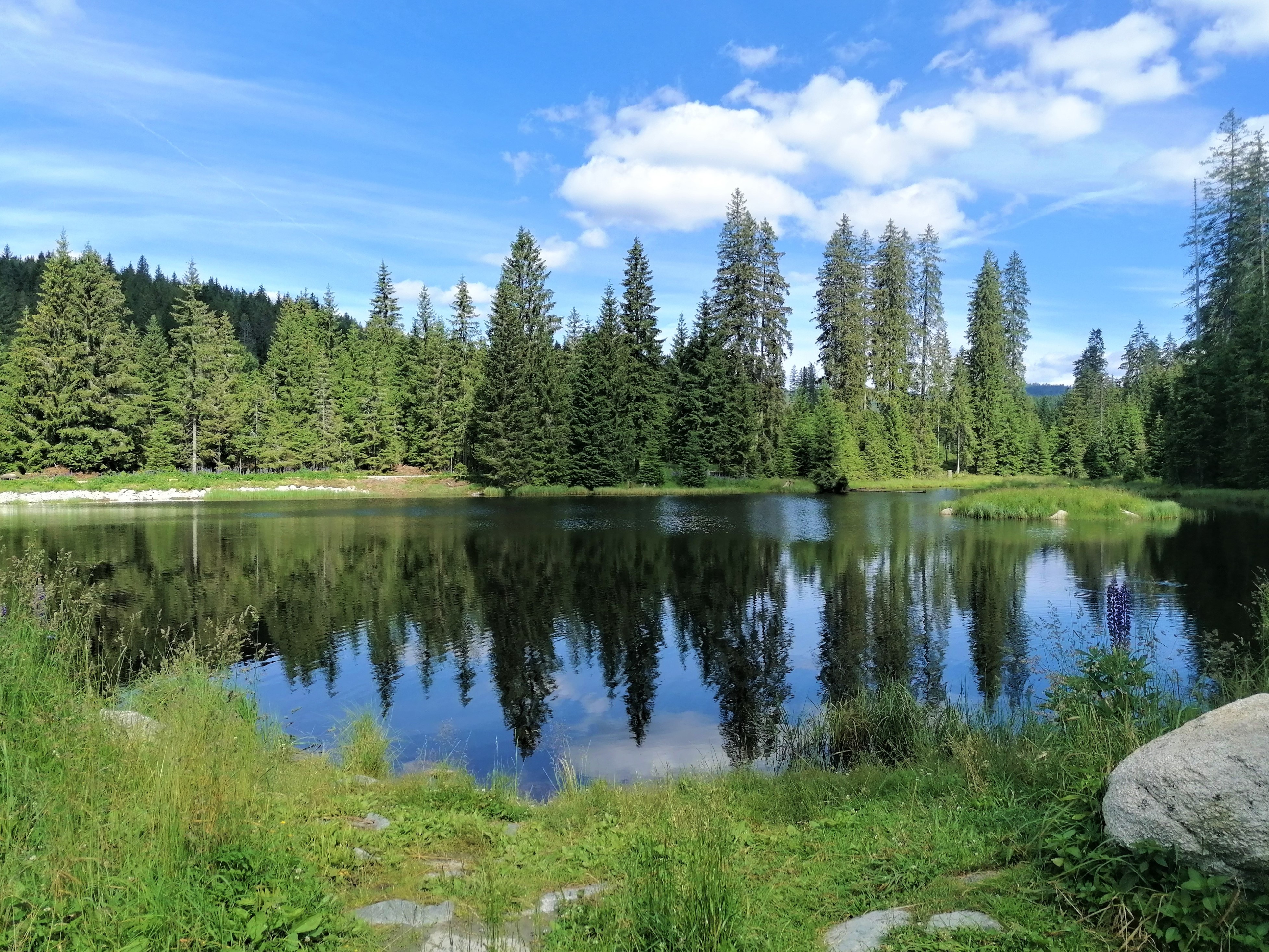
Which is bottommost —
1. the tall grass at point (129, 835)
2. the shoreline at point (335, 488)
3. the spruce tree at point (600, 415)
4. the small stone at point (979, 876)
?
the small stone at point (979, 876)

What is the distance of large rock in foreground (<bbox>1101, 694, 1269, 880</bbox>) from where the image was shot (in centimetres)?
311

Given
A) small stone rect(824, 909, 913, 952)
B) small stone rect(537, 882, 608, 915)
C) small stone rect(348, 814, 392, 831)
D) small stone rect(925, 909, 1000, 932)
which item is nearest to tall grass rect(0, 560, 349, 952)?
small stone rect(348, 814, 392, 831)

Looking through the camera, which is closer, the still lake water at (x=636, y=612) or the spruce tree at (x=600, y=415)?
the still lake water at (x=636, y=612)

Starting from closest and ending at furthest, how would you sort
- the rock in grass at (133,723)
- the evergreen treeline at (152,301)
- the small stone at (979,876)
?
the small stone at (979,876) < the rock in grass at (133,723) < the evergreen treeline at (152,301)

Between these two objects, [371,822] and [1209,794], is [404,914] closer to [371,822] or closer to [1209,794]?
[371,822]

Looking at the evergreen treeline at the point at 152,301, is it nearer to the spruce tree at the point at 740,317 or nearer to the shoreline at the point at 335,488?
the shoreline at the point at 335,488

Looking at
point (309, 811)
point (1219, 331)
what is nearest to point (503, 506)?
point (309, 811)

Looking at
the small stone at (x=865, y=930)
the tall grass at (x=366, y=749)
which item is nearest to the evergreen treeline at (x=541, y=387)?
the tall grass at (x=366, y=749)

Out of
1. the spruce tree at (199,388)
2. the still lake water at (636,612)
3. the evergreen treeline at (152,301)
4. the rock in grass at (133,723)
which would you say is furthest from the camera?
the evergreen treeline at (152,301)

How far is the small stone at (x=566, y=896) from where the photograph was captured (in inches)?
161

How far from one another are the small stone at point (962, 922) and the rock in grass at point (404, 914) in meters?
2.49

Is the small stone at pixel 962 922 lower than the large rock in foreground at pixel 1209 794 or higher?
lower

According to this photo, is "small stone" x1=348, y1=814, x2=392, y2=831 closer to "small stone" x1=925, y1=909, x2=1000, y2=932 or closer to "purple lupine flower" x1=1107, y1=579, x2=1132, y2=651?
"small stone" x1=925, y1=909, x2=1000, y2=932

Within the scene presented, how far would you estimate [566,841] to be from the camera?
531 cm
